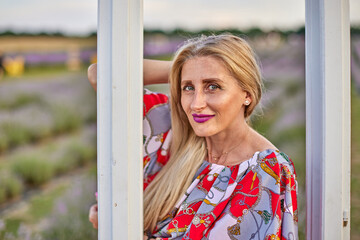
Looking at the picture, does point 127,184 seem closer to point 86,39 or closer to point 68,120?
point 86,39

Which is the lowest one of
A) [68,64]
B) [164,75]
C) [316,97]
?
[316,97]

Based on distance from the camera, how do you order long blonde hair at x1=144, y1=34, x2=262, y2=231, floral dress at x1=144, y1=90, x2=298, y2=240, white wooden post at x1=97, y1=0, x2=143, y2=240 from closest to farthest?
white wooden post at x1=97, y1=0, x2=143, y2=240 < floral dress at x1=144, y1=90, x2=298, y2=240 < long blonde hair at x1=144, y1=34, x2=262, y2=231

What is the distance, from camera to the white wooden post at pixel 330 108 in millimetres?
1130

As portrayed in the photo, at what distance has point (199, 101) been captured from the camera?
127cm

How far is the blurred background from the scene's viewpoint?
5.96 ft

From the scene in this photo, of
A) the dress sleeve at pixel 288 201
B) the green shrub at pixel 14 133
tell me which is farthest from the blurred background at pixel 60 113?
the dress sleeve at pixel 288 201

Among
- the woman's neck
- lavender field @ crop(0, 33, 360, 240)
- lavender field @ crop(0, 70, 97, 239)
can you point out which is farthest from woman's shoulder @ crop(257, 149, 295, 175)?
lavender field @ crop(0, 70, 97, 239)

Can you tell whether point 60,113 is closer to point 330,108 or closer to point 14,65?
point 14,65

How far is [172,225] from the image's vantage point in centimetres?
129

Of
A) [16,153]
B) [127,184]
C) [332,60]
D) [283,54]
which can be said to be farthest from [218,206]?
[16,153]

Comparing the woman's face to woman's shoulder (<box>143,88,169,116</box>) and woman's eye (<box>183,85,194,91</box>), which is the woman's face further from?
woman's shoulder (<box>143,88,169,116</box>)

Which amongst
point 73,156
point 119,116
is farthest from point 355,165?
point 73,156

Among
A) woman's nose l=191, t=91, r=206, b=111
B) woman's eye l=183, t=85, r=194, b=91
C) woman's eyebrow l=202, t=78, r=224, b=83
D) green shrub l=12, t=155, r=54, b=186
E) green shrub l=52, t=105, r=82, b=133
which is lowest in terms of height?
green shrub l=12, t=155, r=54, b=186

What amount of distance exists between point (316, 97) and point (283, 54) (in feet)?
1.77
